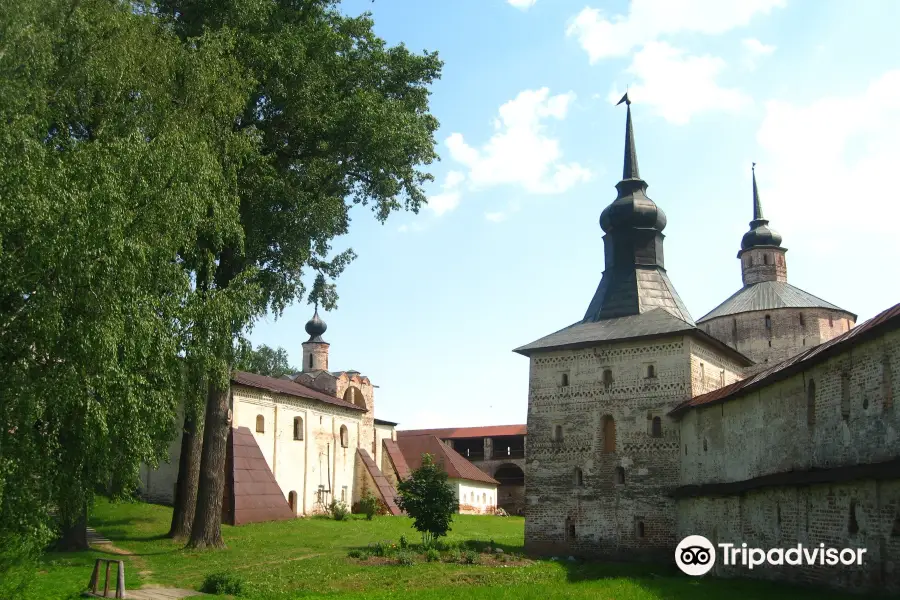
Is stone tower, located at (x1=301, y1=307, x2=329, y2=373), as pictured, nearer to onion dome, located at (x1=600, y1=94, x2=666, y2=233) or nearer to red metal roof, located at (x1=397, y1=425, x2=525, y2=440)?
red metal roof, located at (x1=397, y1=425, x2=525, y2=440)

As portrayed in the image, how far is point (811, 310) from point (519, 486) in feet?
83.3

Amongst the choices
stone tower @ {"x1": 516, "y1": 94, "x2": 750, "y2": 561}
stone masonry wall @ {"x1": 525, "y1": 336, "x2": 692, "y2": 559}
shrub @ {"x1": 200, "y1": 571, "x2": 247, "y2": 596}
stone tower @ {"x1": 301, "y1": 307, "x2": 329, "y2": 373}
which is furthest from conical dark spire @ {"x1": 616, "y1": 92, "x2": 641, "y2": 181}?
stone tower @ {"x1": 301, "y1": 307, "x2": 329, "y2": 373}

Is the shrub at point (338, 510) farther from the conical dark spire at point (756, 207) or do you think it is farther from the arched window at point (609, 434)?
the conical dark spire at point (756, 207)

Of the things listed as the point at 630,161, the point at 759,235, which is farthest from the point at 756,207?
the point at 630,161

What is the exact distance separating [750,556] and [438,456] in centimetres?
3041

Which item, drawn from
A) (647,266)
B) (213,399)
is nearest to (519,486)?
(647,266)

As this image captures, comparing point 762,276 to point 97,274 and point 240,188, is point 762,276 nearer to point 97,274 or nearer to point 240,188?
point 240,188

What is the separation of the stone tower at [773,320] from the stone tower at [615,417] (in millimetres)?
7777

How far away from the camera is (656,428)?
24.8 meters

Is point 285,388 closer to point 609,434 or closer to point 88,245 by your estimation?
point 609,434

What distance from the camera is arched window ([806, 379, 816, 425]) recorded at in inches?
606

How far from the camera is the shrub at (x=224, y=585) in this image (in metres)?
15.2

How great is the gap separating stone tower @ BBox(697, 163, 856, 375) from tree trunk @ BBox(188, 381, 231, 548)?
72.8 feet

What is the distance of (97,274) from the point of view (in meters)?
11.8
